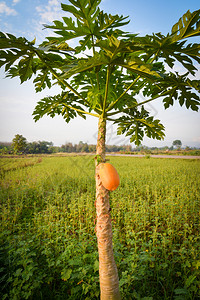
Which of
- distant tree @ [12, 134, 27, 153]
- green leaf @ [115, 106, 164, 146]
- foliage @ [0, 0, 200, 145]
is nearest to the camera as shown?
foliage @ [0, 0, 200, 145]

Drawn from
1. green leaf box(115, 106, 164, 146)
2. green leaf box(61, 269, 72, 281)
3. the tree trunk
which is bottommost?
green leaf box(61, 269, 72, 281)

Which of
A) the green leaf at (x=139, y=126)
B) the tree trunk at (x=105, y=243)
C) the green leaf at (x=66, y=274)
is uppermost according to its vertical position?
the green leaf at (x=139, y=126)

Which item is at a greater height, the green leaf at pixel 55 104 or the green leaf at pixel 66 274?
the green leaf at pixel 55 104

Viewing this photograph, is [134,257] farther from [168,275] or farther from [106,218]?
[106,218]

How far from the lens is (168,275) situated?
231 cm

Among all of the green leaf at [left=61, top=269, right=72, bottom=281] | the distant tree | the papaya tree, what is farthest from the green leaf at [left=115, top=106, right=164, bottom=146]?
the distant tree

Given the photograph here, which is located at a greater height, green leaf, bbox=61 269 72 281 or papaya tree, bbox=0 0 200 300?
papaya tree, bbox=0 0 200 300

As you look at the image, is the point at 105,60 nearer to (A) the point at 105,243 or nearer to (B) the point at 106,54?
(B) the point at 106,54

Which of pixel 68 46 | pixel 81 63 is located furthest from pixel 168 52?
pixel 68 46

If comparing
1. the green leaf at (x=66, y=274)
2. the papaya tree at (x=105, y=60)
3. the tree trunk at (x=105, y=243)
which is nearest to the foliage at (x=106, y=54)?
the papaya tree at (x=105, y=60)

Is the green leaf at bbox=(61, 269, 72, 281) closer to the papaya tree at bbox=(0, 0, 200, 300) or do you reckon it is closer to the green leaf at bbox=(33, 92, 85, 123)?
the papaya tree at bbox=(0, 0, 200, 300)

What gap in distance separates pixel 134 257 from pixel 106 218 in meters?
1.67

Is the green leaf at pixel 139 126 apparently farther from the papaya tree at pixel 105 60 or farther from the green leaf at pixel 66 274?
the green leaf at pixel 66 274

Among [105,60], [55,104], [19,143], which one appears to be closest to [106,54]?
[105,60]
